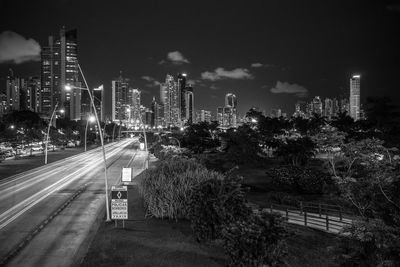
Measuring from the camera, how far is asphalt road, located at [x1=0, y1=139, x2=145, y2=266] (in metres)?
15.2

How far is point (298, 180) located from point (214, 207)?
86.0 feet

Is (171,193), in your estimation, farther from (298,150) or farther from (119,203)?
(298,150)

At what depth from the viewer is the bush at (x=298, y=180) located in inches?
1531

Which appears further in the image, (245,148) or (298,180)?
(245,148)

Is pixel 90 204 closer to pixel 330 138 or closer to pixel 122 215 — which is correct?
pixel 122 215

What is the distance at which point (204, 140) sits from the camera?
83.3m

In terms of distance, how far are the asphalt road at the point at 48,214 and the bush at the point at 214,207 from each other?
17.2 feet

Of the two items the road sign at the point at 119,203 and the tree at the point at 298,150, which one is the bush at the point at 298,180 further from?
the road sign at the point at 119,203

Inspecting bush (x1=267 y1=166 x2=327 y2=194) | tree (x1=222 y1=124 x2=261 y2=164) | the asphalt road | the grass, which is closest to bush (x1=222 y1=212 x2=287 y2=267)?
the grass

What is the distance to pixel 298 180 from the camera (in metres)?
39.5

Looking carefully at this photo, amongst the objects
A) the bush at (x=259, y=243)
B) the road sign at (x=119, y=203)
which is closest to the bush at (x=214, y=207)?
the road sign at (x=119, y=203)

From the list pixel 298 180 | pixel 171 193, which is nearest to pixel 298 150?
pixel 298 180

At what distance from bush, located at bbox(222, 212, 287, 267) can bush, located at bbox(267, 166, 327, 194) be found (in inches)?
1154

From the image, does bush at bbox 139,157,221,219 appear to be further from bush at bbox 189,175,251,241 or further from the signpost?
bush at bbox 189,175,251,241
